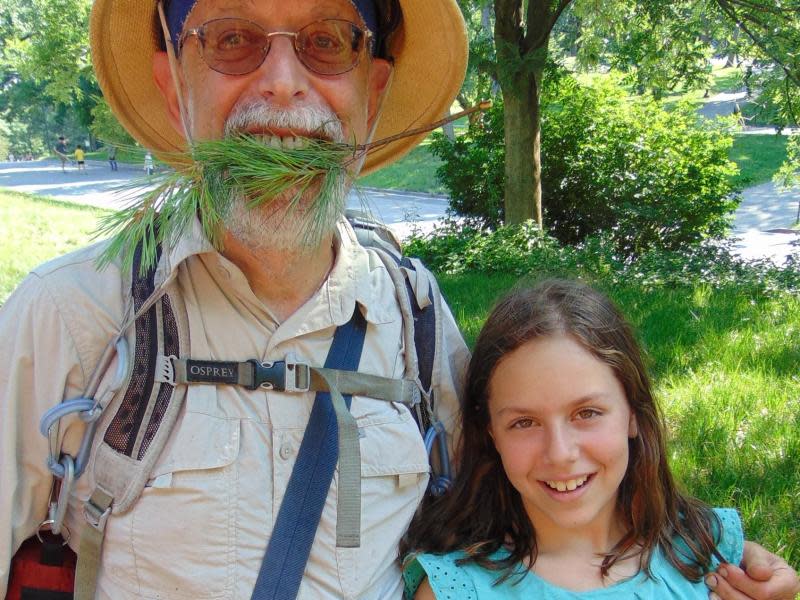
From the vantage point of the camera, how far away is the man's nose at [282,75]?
1.75 m

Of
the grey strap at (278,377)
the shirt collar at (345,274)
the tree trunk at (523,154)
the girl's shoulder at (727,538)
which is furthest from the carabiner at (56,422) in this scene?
the tree trunk at (523,154)

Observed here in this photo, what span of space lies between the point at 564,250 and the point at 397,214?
339 inches

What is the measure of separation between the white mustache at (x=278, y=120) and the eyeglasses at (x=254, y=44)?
0.36 feet

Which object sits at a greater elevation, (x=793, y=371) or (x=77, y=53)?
(x=77, y=53)

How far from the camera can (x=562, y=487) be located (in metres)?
1.84

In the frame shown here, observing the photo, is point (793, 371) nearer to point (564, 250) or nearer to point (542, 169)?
point (564, 250)

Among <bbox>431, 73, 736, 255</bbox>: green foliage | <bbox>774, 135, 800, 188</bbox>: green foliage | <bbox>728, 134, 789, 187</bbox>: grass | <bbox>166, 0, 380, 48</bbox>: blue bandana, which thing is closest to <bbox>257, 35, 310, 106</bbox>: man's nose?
<bbox>166, 0, 380, 48</bbox>: blue bandana

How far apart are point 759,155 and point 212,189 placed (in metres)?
27.9

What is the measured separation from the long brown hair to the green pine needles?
0.67m

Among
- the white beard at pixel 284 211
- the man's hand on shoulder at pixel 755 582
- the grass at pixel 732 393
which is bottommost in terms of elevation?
the grass at pixel 732 393

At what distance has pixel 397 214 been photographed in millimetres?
16781

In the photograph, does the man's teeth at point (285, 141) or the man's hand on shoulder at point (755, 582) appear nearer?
the man's teeth at point (285, 141)

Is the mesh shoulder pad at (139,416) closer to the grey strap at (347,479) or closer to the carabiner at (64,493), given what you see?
the carabiner at (64,493)

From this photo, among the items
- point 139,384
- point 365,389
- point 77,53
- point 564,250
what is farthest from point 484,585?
point 77,53
